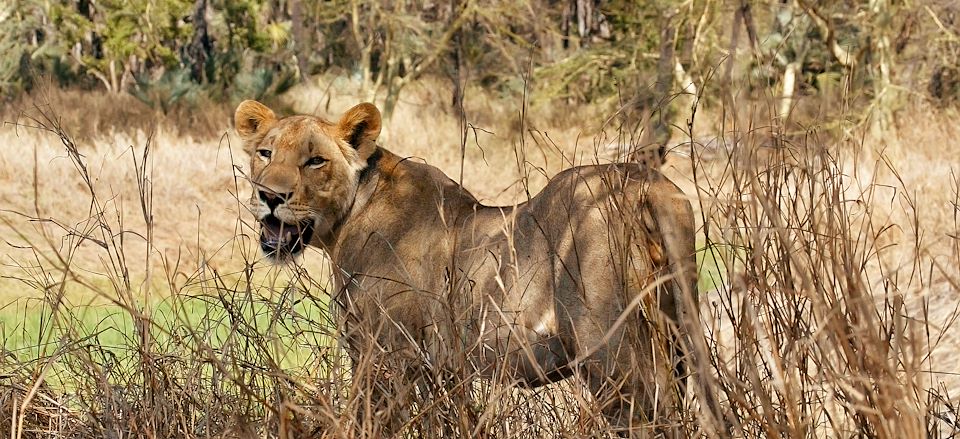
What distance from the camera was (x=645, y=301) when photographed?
8.69 ft

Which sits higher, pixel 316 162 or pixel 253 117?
pixel 253 117

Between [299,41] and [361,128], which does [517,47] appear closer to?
[299,41]

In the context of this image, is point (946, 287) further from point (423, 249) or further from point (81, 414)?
point (81, 414)

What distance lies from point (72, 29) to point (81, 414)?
65.5 feet

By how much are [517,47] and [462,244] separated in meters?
20.5

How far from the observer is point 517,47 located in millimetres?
23859

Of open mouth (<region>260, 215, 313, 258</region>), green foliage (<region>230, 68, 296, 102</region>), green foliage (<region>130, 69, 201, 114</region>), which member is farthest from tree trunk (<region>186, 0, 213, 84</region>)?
open mouth (<region>260, 215, 313, 258</region>)

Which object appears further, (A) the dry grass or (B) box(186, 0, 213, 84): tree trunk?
(B) box(186, 0, 213, 84): tree trunk

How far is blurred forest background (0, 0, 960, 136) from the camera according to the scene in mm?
15008

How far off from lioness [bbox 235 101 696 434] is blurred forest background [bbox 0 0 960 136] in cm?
707

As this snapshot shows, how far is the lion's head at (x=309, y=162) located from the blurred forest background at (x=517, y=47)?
23.1 feet

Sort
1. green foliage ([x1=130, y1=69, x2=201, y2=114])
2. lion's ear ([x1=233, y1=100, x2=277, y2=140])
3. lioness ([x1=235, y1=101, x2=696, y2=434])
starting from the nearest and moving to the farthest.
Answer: lioness ([x1=235, y1=101, x2=696, y2=434]) < lion's ear ([x1=233, y1=100, x2=277, y2=140]) < green foliage ([x1=130, y1=69, x2=201, y2=114])

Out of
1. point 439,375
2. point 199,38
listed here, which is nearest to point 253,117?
point 439,375

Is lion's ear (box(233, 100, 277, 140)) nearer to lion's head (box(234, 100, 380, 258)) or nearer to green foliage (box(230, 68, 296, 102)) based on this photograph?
lion's head (box(234, 100, 380, 258))
